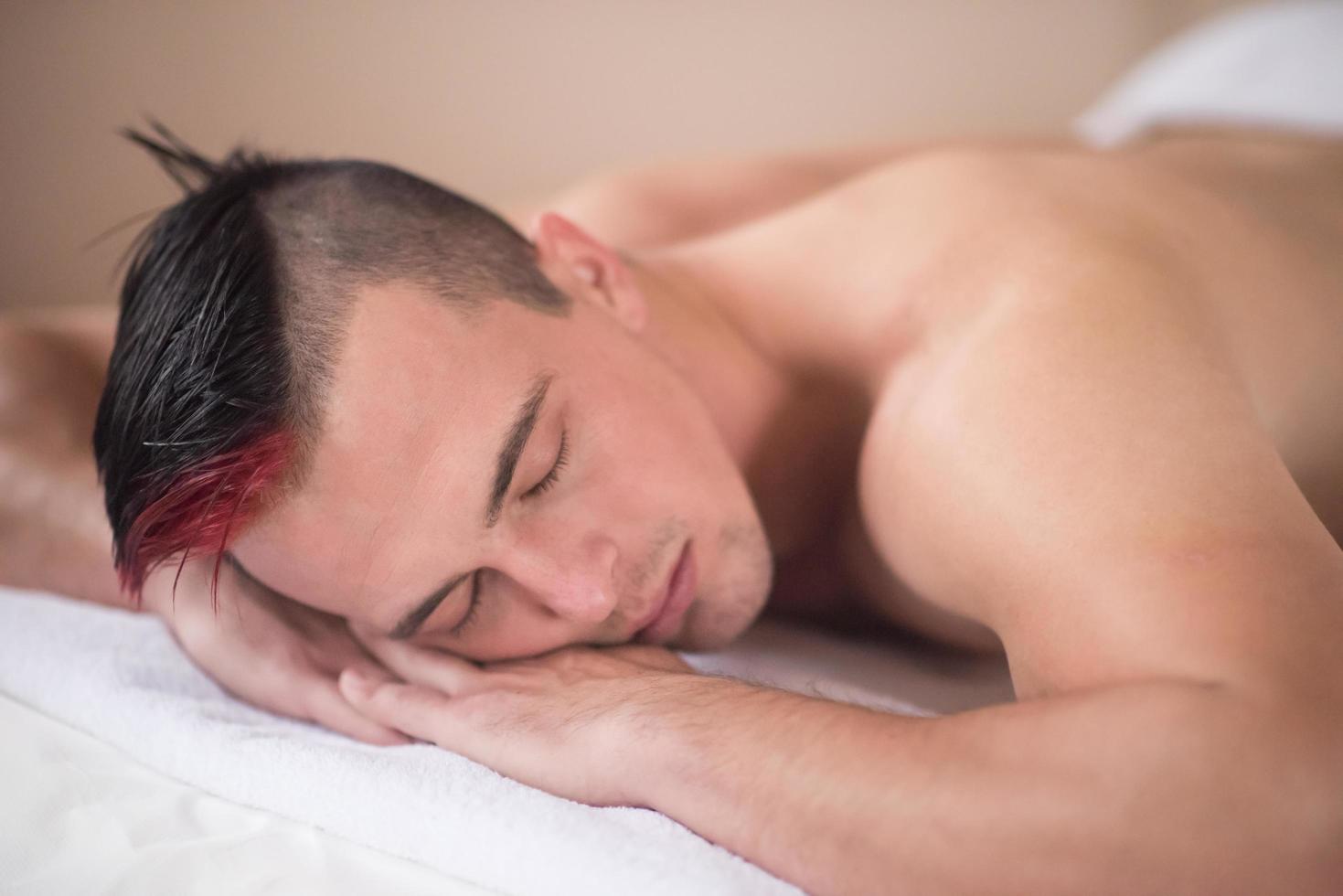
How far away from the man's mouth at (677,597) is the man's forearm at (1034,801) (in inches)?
10.2

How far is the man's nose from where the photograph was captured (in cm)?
80

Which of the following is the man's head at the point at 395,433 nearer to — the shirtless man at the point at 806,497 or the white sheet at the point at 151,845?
the shirtless man at the point at 806,497

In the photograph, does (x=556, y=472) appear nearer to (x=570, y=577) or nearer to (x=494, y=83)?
(x=570, y=577)

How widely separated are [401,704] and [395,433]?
0.78ft

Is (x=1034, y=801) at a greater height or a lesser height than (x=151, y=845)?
greater

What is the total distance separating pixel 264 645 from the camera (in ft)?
3.01

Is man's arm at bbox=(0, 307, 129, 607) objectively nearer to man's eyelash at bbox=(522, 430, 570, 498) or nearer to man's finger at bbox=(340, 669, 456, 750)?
man's finger at bbox=(340, 669, 456, 750)

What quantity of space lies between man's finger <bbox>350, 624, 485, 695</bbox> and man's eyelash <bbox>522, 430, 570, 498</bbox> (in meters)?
0.16

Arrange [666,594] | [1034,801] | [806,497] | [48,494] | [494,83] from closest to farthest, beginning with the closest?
[1034,801] → [666,594] → [48,494] → [806,497] → [494,83]

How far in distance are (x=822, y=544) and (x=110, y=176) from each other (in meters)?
1.41

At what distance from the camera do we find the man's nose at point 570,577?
2.62 ft

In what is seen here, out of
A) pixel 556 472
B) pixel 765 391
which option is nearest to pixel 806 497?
pixel 765 391

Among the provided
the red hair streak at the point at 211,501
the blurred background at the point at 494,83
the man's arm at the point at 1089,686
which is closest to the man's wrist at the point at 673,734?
the man's arm at the point at 1089,686

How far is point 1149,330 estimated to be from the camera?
77cm
